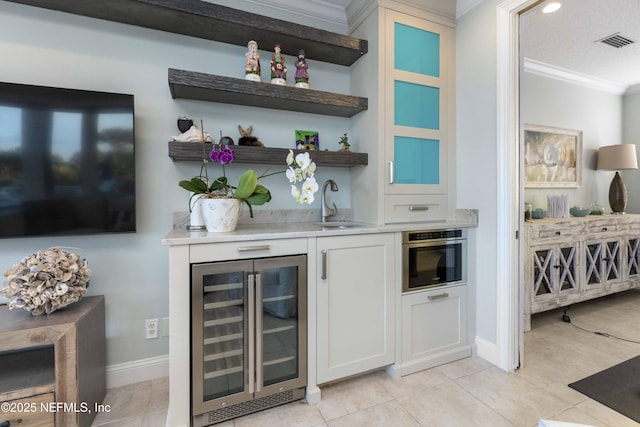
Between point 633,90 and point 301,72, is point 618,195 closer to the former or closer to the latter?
point 633,90

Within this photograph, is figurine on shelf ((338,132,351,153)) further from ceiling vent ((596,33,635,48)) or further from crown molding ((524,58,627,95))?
ceiling vent ((596,33,635,48))

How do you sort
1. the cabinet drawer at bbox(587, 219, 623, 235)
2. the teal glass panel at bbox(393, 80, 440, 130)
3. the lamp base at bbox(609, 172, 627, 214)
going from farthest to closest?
the lamp base at bbox(609, 172, 627, 214) < the cabinet drawer at bbox(587, 219, 623, 235) < the teal glass panel at bbox(393, 80, 440, 130)

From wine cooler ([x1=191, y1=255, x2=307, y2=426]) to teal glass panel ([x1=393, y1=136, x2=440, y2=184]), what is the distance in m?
1.05

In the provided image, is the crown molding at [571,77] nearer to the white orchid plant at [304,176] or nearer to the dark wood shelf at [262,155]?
the dark wood shelf at [262,155]

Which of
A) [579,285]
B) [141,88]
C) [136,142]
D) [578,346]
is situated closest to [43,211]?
[136,142]

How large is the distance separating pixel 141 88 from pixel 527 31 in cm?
333

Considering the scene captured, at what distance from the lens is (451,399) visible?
5.47 feet

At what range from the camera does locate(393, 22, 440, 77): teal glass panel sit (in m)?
2.12

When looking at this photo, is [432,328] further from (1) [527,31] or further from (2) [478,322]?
(1) [527,31]

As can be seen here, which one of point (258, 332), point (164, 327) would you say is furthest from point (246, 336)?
point (164, 327)

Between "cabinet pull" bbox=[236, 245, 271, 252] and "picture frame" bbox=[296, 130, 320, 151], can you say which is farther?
"picture frame" bbox=[296, 130, 320, 151]

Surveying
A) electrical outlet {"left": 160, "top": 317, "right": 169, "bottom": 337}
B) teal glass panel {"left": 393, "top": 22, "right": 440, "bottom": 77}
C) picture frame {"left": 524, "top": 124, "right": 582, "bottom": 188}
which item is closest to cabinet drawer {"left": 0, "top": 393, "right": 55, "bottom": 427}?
electrical outlet {"left": 160, "top": 317, "right": 169, "bottom": 337}

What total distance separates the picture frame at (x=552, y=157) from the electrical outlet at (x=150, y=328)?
3.76 metres

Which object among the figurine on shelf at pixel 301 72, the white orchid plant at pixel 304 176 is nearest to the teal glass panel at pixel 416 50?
the figurine on shelf at pixel 301 72
